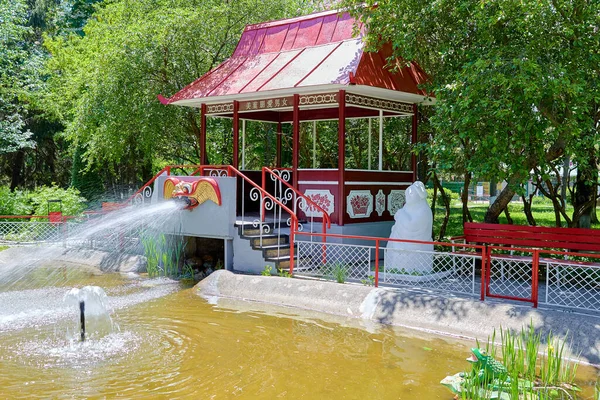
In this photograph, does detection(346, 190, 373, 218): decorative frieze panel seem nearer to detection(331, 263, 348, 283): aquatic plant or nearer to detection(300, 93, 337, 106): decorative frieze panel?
detection(300, 93, 337, 106): decorative frieze panel

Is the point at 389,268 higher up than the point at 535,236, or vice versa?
the point at 535,236

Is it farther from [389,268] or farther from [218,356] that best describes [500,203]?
[218,356]

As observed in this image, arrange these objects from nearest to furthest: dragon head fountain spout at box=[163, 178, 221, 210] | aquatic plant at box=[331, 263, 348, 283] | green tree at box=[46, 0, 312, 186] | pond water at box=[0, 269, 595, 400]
Answer: pond water at box=[0, 269, 595, 400] < aquatic plant at box=[331, 263, 348, 283] < dragon head fountain spout at box=[163, 178, 221, 210] < green tree at box=[46, 0, 312, 186]

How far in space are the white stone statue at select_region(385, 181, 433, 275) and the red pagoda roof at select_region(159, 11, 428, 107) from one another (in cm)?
255

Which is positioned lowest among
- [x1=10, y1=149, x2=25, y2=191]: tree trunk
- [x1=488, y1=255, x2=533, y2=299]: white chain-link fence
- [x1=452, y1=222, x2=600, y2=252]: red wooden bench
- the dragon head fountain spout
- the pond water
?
the pond water

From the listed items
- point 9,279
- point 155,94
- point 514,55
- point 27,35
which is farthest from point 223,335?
point 27,35

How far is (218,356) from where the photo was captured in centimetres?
757

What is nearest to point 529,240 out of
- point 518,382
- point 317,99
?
point 317,99

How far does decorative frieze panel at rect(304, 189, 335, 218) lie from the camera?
515 inches

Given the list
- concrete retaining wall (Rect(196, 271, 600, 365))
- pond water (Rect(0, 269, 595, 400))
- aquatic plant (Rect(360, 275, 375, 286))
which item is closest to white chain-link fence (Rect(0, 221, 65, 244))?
pond water (Rect(0, 269, 595, 400))

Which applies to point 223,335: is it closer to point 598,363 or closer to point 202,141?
point 598,363

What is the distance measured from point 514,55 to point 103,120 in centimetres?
1204

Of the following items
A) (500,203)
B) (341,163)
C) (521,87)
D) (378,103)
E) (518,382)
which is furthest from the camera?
(378,103)

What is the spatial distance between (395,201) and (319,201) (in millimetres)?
2037
